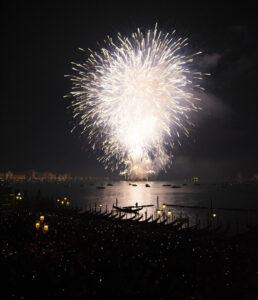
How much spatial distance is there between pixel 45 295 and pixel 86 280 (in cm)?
178

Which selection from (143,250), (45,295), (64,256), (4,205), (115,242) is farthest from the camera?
(4,205)

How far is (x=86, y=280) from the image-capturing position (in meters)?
11.6

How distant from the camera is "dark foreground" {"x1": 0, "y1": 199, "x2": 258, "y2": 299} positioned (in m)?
10.7

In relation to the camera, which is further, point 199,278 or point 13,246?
point 13,246

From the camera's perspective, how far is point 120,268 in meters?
12.4

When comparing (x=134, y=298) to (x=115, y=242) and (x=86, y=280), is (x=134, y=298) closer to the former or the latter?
(x=86, y=280)

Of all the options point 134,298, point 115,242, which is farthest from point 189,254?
point 134,298

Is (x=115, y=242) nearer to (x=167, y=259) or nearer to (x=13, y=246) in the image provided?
(x=167, y=259)

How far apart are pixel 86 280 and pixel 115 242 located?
430 centimetres

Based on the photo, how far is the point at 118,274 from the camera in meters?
11.7

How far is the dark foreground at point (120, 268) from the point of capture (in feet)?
35.2

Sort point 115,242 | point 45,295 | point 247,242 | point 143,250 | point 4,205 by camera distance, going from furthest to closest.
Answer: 1. point 4,205
2. point 247,242
3. point 115,242
4. point 143,250
5. point 45,295

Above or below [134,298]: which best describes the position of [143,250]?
above

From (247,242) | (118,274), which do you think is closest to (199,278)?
(118,274)
